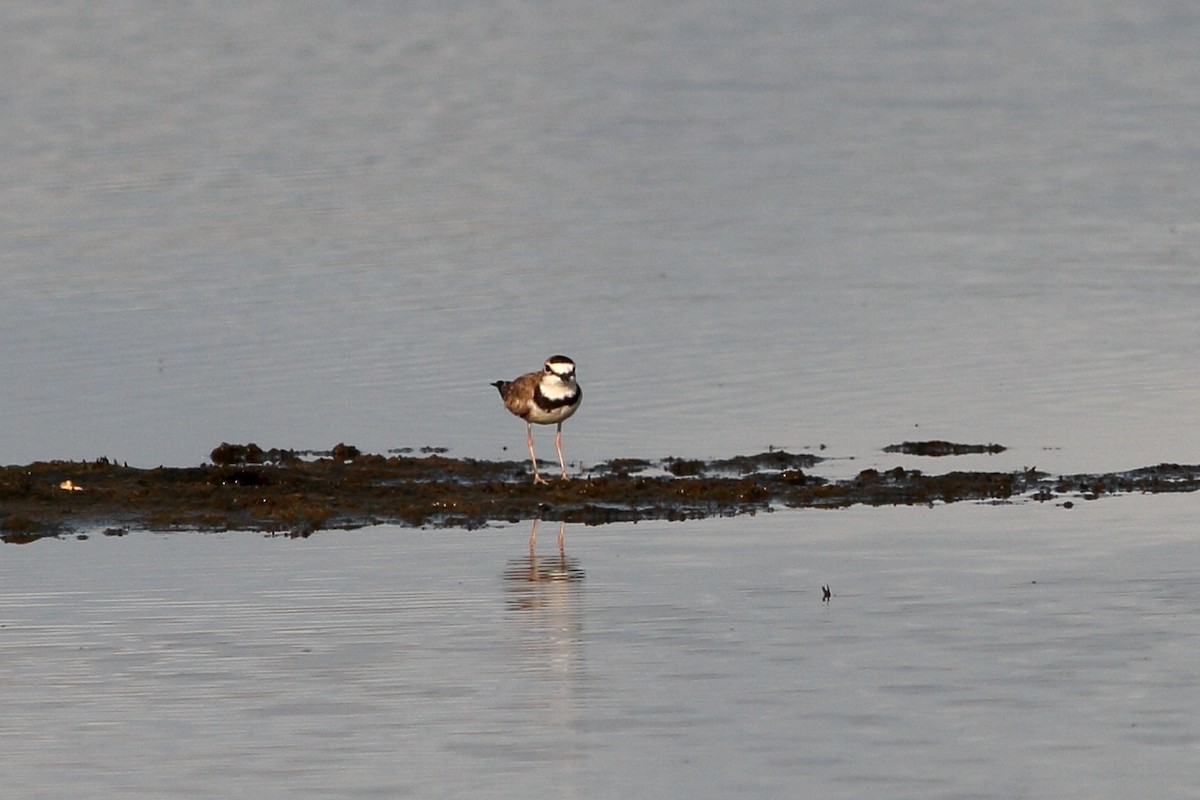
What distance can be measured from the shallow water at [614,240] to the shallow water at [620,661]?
411 cm

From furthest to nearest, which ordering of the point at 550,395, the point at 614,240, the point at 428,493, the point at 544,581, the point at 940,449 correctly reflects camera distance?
1. the point at 614,240
2. the point at 940,449
3. the point at 550,395
4. the point at 428,493
5. the point at 544,581

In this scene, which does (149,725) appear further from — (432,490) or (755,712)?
(432,490)

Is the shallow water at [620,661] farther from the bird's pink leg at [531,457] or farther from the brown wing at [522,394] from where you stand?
the brown wing at [522,394]

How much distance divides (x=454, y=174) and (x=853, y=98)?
12422mm

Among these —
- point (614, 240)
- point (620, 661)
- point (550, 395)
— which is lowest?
point (620, 661)

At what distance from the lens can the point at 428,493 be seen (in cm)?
1848

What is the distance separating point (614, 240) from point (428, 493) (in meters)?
14.3

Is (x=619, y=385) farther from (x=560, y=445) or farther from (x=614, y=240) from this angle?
(x=614, y=240)

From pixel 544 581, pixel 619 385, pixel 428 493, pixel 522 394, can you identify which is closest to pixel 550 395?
pixel 522 394

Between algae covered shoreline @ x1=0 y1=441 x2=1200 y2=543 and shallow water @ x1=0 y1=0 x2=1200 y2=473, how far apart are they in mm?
945

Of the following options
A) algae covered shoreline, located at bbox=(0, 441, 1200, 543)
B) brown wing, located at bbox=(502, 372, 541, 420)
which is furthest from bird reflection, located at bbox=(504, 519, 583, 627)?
brown wing, located at bbox=(502, 372, 541, 420)

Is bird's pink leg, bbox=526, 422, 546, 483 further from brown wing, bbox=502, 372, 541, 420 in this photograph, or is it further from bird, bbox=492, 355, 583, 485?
brown wing, bbox=502, 372, 541, 420

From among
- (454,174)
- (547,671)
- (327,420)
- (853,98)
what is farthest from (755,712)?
(853,98)

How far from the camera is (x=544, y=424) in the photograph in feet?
67.2
